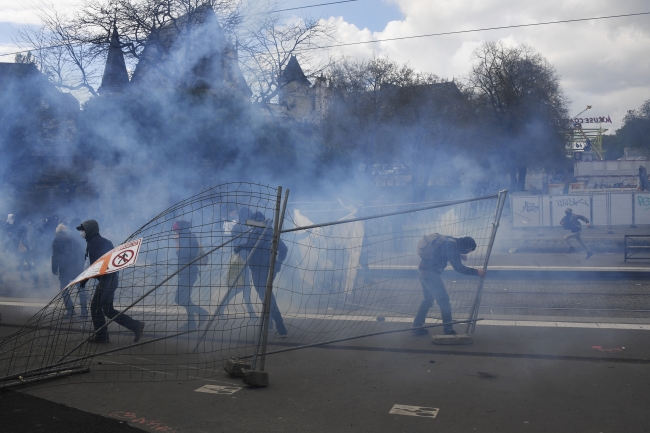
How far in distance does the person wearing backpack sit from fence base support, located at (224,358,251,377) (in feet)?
6.86

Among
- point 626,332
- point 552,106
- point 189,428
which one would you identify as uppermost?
point 552,106

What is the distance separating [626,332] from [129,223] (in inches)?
522

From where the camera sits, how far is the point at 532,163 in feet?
102

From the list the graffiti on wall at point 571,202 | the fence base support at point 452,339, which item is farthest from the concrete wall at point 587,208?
the fence base support at point 452,339

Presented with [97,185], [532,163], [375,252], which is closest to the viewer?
[375,252]

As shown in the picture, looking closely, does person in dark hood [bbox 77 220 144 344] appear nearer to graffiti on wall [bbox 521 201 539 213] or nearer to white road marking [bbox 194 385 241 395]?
white road marking [bbox 194 385 241 395]

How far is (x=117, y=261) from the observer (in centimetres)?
481

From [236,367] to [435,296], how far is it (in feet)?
8.03

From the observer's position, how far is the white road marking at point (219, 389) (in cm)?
458

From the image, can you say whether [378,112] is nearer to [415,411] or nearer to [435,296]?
[435,296]

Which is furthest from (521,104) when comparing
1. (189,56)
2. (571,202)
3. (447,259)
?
(447,259)

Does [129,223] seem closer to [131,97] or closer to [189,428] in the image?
[131,97]

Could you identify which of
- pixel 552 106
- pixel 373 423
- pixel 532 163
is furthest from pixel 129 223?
pixel 532 163

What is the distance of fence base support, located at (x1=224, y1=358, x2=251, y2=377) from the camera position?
494 centimetres
